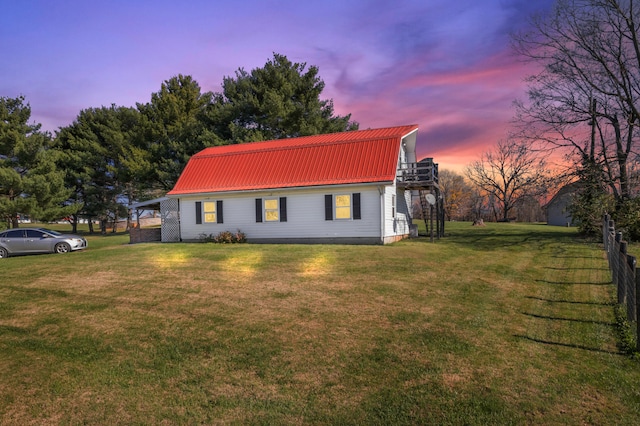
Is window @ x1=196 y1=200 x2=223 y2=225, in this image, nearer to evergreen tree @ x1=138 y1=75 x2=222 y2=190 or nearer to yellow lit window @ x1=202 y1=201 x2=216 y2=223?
yellow lit window @ x1=202 y1=201 x2=216 y2=223

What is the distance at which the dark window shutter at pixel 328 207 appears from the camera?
20.4 metres

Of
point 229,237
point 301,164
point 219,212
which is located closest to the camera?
point 229,237

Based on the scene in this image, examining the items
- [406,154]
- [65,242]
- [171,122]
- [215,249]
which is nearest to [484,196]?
[406,154]

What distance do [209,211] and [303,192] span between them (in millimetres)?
6252

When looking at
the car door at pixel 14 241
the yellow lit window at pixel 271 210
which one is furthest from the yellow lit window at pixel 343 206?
the car door at pixel 14 241

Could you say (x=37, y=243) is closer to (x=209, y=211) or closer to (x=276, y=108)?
(x=209, y=211)

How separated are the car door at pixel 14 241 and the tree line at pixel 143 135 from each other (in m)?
13.8

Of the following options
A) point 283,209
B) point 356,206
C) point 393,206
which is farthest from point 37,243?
point 393,206

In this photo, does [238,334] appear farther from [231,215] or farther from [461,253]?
[231,215]

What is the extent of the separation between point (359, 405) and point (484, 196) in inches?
2667

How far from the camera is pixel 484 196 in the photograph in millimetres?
65875

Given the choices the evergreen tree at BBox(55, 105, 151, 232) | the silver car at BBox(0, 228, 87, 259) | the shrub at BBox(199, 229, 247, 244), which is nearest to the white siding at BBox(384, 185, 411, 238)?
the shrub at BBox(199, 229, 247, 244)

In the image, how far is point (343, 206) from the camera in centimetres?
2016

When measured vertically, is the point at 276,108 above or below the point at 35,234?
above
